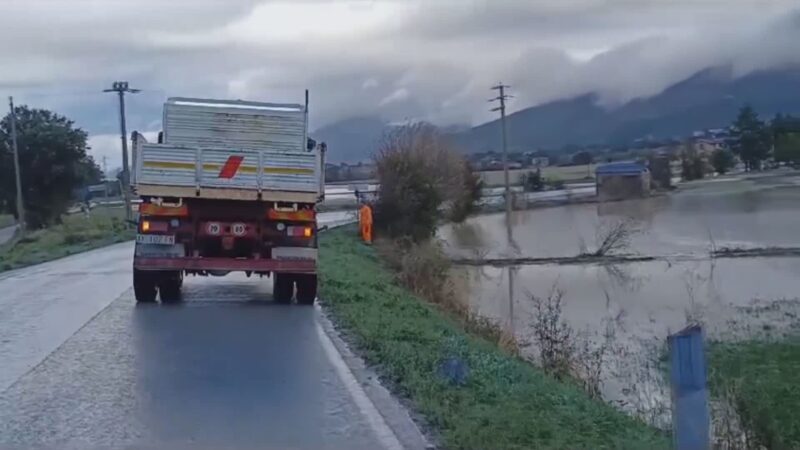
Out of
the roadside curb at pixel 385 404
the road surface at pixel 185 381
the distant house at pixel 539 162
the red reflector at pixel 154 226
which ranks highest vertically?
the distant house at pixel 539 162

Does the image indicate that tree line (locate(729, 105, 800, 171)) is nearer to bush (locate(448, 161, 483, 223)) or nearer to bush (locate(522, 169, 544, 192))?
bush (locate(448, 161, 483, 223))

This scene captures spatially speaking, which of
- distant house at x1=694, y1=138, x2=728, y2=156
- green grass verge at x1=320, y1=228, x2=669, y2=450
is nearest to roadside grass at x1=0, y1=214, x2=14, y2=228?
distant house at x1=694, y1=138, x2=728, y2=156

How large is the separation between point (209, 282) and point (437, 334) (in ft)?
34.7

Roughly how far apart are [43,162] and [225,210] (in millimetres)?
45310

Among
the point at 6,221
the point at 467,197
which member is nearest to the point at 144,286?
the point at 467,197

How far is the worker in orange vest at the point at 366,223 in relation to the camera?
42856mm

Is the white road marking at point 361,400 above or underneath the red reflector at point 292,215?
underneath

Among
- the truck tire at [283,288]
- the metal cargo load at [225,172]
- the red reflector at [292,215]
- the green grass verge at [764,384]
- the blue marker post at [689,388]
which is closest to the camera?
the blue marker post at [689,388]

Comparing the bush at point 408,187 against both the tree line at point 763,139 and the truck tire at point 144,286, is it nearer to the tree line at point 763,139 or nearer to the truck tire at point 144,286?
the tree line at point 763,139

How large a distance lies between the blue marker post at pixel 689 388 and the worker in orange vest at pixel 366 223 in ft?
114

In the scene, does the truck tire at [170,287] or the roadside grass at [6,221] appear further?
the roadside grass at [6,221]

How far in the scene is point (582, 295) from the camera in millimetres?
32750

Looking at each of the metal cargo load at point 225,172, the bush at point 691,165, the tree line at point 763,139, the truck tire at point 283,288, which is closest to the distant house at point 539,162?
the bush at point 691,165

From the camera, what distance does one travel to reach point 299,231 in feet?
62.5
